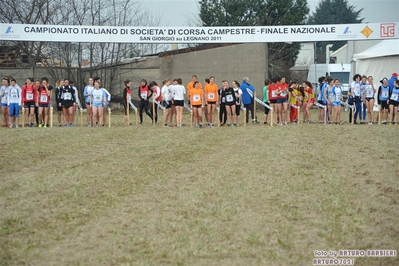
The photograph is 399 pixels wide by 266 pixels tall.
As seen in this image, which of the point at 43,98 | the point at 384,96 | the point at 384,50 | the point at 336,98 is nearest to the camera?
the point at 43,98

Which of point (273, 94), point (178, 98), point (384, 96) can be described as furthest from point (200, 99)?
point (384, 96)

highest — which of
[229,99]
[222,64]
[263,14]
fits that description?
[263,14]

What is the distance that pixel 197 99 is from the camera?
74.4 feet

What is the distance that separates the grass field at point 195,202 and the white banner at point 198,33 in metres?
13.0

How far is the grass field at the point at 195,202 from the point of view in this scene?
22.5ft

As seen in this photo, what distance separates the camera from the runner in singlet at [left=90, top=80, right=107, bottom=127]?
75.4 feet

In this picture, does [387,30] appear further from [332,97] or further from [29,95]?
[29,95]

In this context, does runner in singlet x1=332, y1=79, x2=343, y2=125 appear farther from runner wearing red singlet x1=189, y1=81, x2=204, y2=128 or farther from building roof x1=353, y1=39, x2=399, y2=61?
building roof x1=353, y1=39, x2=399, y2=61

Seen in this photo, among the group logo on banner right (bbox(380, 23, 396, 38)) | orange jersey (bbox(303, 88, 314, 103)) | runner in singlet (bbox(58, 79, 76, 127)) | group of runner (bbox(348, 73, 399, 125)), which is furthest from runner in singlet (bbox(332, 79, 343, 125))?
runner in singlet (bbox(58, 79, 76, 127))

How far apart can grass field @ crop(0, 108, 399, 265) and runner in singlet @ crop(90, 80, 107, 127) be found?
6395mm

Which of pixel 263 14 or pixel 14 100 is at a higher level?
pixel 263 14

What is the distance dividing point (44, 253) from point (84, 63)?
117 feet

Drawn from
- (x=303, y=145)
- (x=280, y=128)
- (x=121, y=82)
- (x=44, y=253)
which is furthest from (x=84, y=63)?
(x=44, y=253)

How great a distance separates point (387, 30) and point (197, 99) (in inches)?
428
